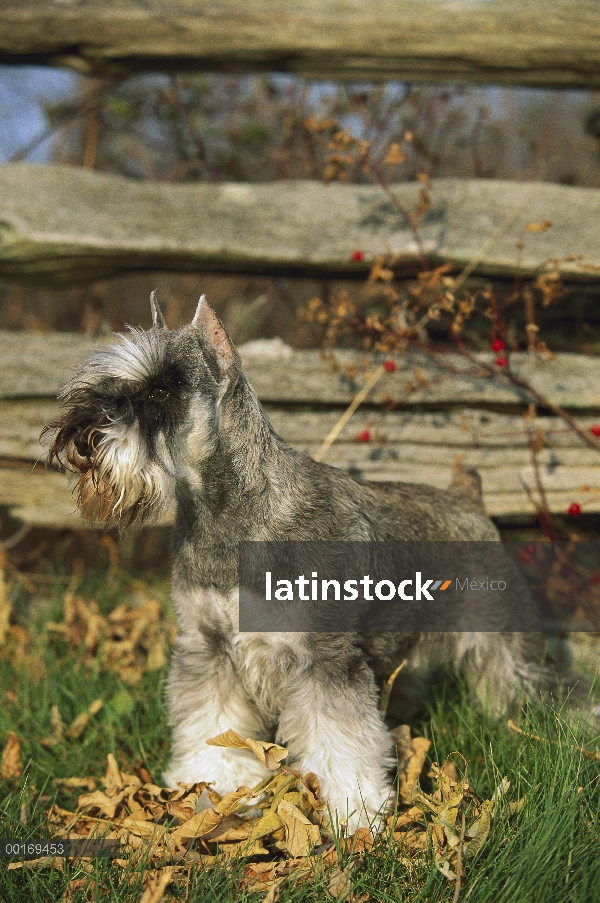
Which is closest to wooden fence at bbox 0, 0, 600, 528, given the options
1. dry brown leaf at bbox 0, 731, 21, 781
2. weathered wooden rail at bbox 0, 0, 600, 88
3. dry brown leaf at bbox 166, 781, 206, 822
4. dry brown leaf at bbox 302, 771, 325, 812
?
weathered wooden rail at bbox 0, 0, 600, 88

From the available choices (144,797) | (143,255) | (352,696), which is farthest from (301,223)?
(144,797)

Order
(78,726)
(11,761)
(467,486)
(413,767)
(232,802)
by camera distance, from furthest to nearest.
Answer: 1. (467,486)
2. (78,726)
3. (11,761)
4. (413,767)
5. (232,802)

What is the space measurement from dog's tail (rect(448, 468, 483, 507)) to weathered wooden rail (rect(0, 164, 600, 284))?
1.31 meters

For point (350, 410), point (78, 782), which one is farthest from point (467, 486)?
point (78, 782)

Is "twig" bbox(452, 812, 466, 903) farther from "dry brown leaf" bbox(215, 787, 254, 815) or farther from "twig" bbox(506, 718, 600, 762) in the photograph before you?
"dry brown leaf" bbox(215, 787, 254, 815)

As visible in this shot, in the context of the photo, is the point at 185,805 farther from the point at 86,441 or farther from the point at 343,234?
the point at 343,234

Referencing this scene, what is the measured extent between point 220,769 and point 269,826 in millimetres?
504

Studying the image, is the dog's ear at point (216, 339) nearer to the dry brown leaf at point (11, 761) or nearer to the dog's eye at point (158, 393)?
the dog's eye at point (158, 393)

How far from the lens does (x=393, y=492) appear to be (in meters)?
3.52

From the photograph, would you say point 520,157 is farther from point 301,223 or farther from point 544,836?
point 544,836

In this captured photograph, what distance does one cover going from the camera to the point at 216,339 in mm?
2836

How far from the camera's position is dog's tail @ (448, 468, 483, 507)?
151 inches

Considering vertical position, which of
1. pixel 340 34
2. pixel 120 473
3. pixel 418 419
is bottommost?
pixel 120 473

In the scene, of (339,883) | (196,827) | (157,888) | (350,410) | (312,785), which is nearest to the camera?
(157,888)
